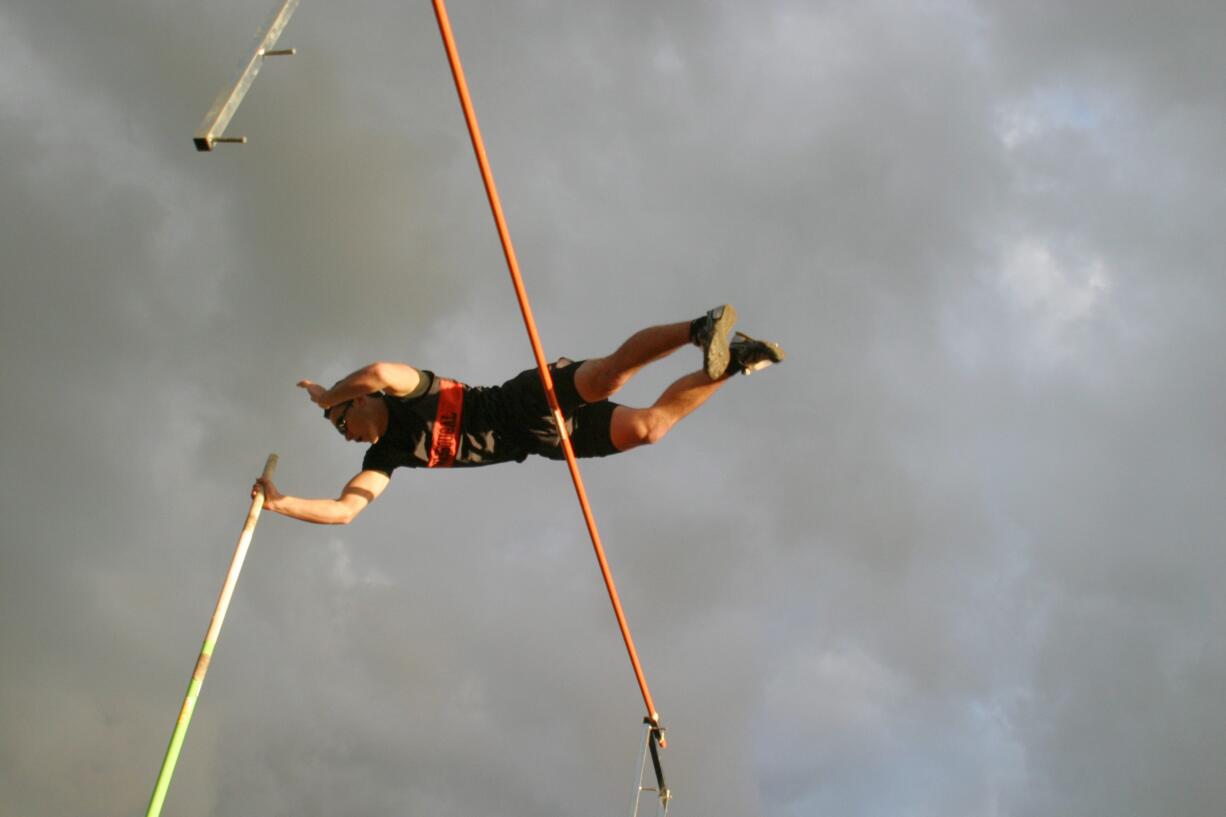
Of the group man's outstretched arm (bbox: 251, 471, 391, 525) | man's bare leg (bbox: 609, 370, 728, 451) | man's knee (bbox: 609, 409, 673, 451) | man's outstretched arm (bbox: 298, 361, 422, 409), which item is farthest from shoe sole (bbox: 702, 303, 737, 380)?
man's outstretched arm (bbox: 251, 471, 391, 525)

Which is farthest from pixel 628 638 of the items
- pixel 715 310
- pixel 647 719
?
pixel 715 310

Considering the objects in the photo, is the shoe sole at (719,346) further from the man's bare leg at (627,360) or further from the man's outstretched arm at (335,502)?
the man's outstretched arm at (335,502)

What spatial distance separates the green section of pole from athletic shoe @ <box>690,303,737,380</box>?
8.22ft

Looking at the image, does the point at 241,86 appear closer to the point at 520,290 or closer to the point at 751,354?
the point at 520,290

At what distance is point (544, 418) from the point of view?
266 inches

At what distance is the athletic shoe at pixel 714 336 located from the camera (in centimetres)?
571

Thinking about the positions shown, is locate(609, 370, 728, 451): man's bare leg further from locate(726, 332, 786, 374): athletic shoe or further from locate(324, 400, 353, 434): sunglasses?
locate(324, 400, 353, 434): sunglasses

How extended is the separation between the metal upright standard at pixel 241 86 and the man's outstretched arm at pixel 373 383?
193 cm

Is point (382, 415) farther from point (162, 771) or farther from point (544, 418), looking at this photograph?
point (162, 771)

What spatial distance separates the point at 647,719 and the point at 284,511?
11.4ft

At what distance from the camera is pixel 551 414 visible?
6.72 metres

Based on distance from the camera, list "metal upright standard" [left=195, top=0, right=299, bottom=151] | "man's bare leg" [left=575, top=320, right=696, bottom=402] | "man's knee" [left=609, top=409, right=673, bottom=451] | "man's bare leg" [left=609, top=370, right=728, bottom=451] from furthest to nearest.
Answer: "man's knee" [left=609, top=409, right=673, bottom=451]
"man's bare leg" [left=609, top=370, right=728, bottom=451]
"man's bare leg" [left=575, top=320, right=696, bottom=402]
"metal upright standard" [left=195, top=0, right=299, bottom=151]

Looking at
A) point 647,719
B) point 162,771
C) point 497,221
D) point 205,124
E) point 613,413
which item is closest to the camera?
point 205,124

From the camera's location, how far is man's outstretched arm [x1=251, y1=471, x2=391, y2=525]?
6.70 meters
